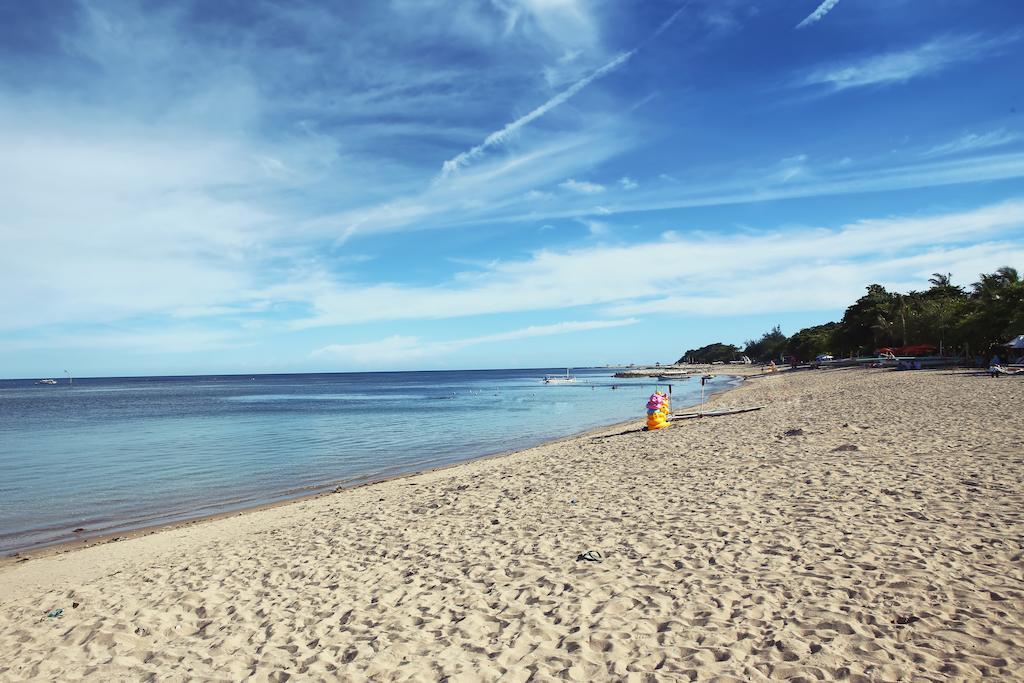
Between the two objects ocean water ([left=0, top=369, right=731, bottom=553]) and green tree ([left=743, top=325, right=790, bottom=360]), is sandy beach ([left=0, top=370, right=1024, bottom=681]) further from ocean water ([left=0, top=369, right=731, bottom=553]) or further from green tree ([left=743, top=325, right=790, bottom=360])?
green tree ([left=743, top=325, right=790, bottom=360])

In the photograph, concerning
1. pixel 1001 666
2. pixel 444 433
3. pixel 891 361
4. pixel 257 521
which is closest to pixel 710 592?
pixel 1001 666

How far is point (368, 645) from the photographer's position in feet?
18.1

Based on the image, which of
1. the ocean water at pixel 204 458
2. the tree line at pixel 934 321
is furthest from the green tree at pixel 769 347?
the ocean water at pixel 204 458

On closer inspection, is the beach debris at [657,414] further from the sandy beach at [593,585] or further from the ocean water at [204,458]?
the sandy beach at [593,585]

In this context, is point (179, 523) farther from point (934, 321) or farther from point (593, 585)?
point (934, 321)

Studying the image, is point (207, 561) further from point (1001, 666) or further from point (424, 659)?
point (1001, 666)

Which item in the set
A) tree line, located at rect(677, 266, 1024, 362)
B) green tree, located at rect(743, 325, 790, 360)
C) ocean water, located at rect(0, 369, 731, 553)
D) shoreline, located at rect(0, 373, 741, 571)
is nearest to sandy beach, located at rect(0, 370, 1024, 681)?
shoreline, located at rect(0, 373, 741, 571)

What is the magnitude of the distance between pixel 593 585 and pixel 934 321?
71596 mm

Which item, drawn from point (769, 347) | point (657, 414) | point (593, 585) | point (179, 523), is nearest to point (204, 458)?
point (179, 523)

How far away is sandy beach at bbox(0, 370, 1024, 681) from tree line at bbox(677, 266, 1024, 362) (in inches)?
1742

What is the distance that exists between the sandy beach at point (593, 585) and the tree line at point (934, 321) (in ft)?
145

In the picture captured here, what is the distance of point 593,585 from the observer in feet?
20.6

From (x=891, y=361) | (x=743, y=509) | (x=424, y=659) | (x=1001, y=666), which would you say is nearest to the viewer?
(x=1001, y=666)

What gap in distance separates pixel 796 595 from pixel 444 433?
25039 millimetres
